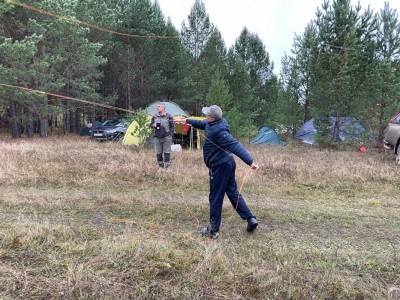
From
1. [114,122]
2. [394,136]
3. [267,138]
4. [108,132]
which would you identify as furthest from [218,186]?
[267,138]

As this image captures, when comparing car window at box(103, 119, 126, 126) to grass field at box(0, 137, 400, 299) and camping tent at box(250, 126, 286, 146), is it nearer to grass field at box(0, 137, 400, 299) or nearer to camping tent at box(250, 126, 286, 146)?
camping tent at box(250, 126, 286, 146)

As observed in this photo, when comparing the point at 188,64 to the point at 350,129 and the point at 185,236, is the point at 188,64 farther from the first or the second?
the point at 185,236

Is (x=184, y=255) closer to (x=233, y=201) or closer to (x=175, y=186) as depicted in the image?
(x=233, y=201)

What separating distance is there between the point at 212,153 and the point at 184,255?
4.59 ft

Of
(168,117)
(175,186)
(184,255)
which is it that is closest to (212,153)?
(184,255)

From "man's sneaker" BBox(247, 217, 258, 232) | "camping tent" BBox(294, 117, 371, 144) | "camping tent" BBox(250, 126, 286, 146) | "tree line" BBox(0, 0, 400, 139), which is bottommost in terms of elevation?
"man's sneaker" BBox(247, 217, 258, 232)

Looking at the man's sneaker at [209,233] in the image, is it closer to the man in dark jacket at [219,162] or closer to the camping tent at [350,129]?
the man in dark jacket at [219,162]

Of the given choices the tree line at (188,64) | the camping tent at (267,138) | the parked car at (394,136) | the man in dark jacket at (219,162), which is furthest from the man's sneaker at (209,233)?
the camping tent at (267,138)

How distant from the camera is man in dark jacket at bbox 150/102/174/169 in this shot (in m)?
8.35

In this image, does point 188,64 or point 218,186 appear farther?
point 188,64

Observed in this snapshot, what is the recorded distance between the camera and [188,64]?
77.9 feet

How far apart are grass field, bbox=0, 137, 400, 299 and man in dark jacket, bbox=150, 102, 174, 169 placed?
1.82ft

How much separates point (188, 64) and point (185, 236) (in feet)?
67.6

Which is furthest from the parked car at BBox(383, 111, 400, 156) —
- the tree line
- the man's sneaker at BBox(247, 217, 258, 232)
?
the man's sneaker at BBox(247, 217, 258, 232)
